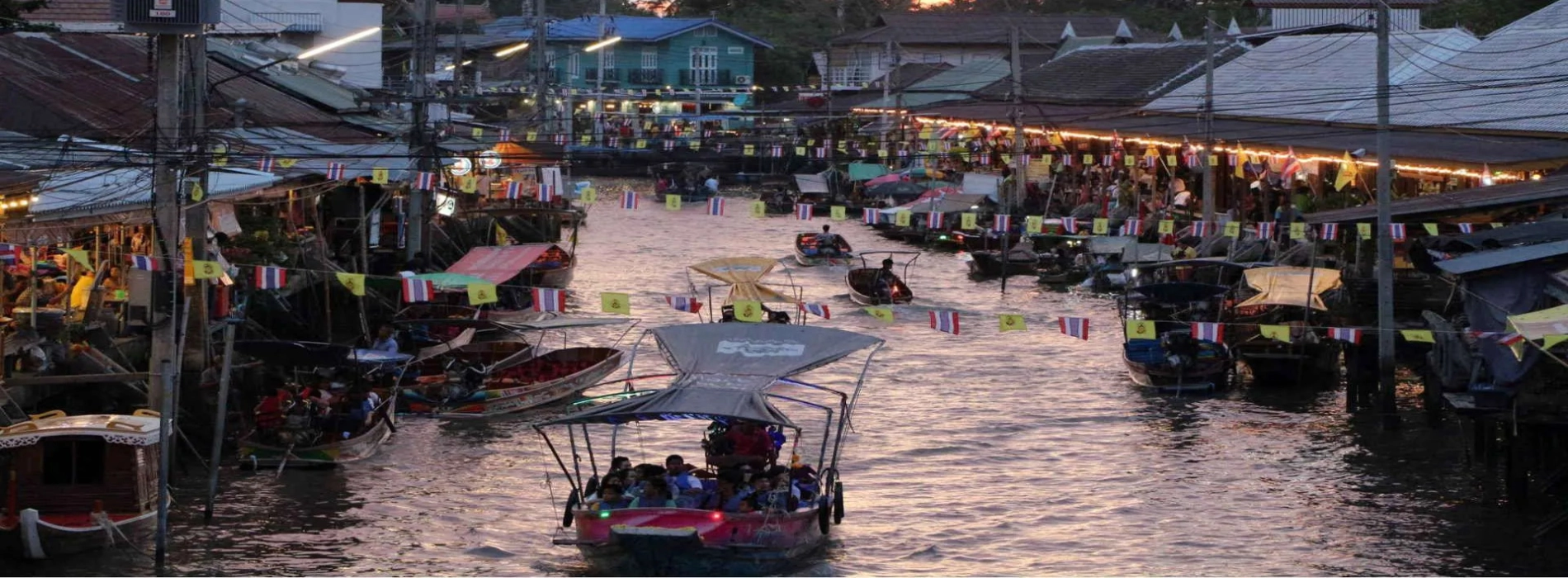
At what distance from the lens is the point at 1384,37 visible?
83.2ft

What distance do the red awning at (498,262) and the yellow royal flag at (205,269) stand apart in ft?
33.9

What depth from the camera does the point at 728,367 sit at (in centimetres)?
2008

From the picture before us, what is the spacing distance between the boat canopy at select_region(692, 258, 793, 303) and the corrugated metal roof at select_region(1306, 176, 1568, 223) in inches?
424

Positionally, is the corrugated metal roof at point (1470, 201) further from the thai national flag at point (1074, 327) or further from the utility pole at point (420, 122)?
the utility pole at point (420, 122)

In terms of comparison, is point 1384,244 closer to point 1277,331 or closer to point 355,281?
point 1277,331

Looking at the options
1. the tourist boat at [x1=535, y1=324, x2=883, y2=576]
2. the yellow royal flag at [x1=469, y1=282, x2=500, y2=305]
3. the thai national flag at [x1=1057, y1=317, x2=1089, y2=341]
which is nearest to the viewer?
the tourist boat at [x1=535, y1=324, x2=883, y2=576]

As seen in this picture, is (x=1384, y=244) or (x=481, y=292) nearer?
(x=481, y=292)

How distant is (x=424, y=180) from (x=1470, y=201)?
17953 millimetres

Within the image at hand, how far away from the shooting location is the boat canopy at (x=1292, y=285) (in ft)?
96.6

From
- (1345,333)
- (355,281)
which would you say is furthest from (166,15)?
(1345,333)

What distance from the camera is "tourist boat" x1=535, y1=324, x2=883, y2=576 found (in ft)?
58.3

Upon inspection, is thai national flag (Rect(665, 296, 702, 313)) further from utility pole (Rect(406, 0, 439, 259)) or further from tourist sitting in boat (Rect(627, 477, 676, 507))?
utility pole (Rect(406, 0, 439, 259))

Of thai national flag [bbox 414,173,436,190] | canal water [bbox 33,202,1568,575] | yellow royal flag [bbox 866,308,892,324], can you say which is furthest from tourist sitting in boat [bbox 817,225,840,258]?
yellow royal flag [bbox 866,308,892,324]

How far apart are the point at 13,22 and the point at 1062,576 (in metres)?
18.6
